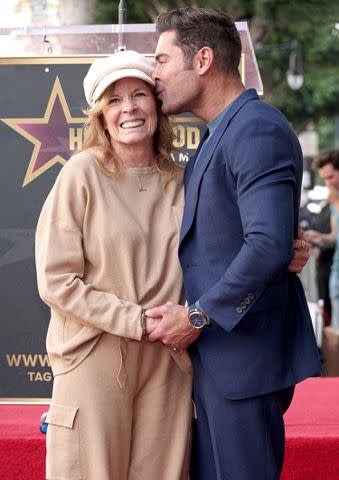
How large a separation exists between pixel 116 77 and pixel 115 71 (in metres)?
0.04

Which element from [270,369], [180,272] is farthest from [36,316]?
[270,369]

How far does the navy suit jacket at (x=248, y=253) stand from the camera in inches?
129

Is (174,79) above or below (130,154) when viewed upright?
above

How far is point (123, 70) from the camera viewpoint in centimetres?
363

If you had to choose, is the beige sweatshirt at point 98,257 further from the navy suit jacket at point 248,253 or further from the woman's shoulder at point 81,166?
the navy suit jacket at point 248,253

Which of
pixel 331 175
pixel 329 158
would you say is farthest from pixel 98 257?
pixel 329 158

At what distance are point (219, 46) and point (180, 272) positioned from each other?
74 cm

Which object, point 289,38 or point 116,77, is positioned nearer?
point 116,77

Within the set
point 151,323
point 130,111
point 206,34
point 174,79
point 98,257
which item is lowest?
point 151,323

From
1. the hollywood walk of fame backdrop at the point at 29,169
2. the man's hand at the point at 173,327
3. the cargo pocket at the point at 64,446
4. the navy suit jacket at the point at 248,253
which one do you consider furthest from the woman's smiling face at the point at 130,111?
Answer: the cargo pocket at the point at 64,446

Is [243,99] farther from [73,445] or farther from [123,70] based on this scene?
[73,445]

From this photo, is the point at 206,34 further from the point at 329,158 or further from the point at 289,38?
the point at 289,38

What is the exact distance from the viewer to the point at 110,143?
373 centimetres

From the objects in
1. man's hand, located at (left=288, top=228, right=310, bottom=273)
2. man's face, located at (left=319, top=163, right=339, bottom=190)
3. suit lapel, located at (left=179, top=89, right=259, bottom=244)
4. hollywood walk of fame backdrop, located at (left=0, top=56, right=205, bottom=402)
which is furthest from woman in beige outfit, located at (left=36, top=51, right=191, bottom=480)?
man's face, located at (left=319, top=163, right=339, bottom=190)
